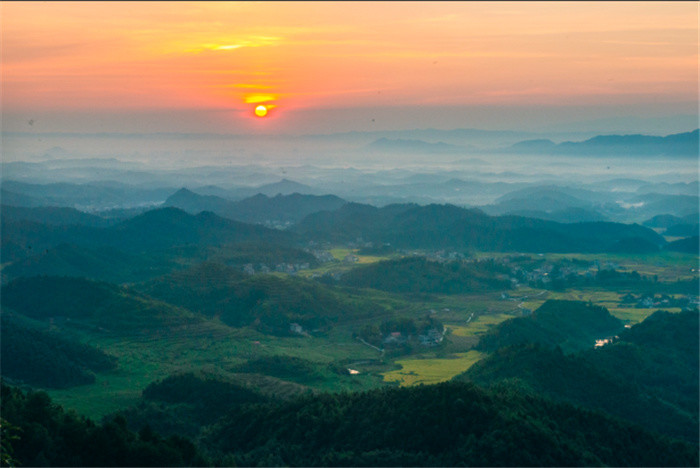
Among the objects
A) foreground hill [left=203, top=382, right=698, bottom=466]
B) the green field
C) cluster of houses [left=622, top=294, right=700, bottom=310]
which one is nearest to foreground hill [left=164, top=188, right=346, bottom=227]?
cluster of houses [left=622, top=294, right=700, bottom=310]

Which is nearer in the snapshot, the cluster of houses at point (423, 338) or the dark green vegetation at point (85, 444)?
the dark green vegetation at point (85, 444)

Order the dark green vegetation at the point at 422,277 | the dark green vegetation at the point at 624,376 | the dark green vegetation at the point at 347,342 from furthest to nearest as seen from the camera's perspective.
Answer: the dark green vegetation at the point at 422,277 < the dark green vegetation at the point at 624,376 < the dark green vegetation at the point at 347,342

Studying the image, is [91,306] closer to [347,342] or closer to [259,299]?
[259,299]

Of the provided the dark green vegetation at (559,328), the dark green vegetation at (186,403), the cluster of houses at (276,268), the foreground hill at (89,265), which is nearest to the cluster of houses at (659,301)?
the dark green vegetation at (559,328)

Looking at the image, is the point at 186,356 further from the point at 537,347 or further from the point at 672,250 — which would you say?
the point at 672,250

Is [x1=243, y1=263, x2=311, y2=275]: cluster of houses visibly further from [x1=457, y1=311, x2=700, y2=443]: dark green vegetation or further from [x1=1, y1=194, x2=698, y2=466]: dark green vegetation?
[x1=457, y1=311, x2=700, y2=443]: dark green vegetation

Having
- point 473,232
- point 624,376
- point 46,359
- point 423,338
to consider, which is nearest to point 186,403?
point 46,359

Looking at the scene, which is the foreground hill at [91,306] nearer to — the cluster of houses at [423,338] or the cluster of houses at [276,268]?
the cluster of houses at [423,338]
